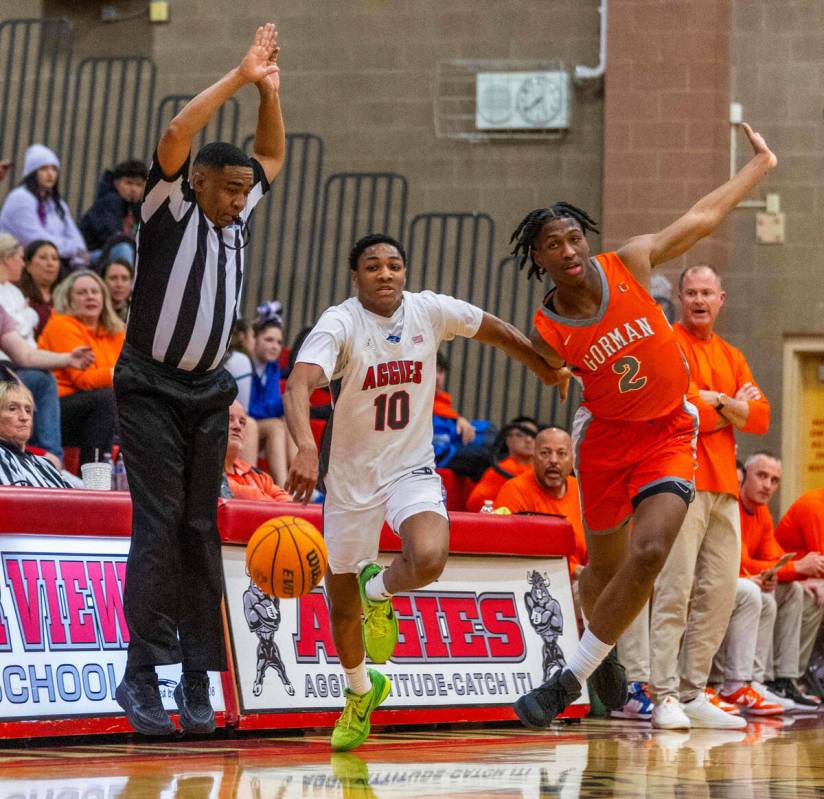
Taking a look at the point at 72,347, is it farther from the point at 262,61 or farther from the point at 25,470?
the point at 262,61

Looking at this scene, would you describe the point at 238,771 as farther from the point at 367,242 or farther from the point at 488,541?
the point at 488,541

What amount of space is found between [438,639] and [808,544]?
12.3ft

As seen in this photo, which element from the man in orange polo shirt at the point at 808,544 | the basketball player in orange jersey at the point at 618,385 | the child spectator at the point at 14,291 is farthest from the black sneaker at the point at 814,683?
the child spectator at the point at 14,291

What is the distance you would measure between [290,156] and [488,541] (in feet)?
21.6

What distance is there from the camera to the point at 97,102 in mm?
13656

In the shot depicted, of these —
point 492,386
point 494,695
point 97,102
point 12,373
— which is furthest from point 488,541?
point 97,102

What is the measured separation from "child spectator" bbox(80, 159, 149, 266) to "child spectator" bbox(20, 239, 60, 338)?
1543mm

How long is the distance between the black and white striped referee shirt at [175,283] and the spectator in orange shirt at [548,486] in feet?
11.7

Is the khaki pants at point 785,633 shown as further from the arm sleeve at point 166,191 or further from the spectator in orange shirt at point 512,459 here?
the arm sleeve at point 166,191

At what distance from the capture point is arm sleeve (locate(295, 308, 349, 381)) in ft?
18.5

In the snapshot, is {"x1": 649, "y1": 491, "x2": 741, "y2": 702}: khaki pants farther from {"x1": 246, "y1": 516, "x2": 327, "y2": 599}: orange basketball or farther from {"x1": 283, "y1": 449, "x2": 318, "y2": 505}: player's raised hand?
{"x1": 283, "y1": 449, "x2": 318, "y2": 505}: player's raised hand

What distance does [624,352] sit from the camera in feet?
19.2

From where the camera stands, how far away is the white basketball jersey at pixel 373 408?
583cm

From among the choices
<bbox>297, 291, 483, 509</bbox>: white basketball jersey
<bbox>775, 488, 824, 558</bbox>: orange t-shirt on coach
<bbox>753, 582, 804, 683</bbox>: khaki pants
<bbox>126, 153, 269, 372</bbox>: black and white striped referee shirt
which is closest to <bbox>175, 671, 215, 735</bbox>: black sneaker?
<bbox>297, 291, 483, 509</bbox>: white basketball jersey
